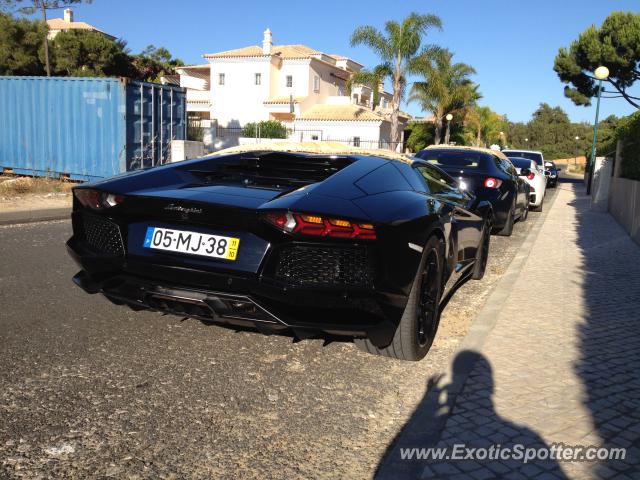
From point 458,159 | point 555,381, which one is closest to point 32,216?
point 458,159

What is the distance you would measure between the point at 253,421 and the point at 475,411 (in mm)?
1189

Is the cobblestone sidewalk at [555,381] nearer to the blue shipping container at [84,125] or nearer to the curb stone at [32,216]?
the curb stone at [32,216]

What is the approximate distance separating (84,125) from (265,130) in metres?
25.7

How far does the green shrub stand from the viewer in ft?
126

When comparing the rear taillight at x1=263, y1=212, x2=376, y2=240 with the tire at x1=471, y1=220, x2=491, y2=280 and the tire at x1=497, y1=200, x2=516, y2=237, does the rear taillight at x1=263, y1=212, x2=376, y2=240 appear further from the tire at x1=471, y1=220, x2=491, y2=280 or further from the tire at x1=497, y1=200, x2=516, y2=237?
the tire at x1=497, y1=200, x2=516, y2=237

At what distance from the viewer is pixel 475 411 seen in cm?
307

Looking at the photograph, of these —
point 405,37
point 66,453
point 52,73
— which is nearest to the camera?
point 66,453

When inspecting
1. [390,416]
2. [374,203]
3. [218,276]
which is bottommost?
[390,416]

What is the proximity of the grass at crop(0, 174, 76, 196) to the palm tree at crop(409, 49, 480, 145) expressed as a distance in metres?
24.0

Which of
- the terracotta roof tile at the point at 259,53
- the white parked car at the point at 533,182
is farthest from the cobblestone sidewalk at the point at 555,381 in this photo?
the terracotta roof tile at the point at 259,53

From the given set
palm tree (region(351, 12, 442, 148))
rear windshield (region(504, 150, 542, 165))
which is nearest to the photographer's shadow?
rear windshield (region(504, 150, 542, 165))

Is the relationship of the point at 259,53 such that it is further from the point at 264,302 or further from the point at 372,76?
the point at 264,302

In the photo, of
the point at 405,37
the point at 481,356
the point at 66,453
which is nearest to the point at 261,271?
the point at 66,453

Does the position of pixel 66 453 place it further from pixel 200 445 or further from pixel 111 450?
pixel 200 445
